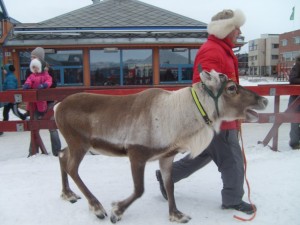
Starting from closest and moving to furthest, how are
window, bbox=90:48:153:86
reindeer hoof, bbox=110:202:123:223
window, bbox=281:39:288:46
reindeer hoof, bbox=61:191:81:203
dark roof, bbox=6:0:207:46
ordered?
reindeer hoof, bbox=110:202:123:223, reindeer hoof, bbox=61:191:81:203, dark roof, bbox=6:0:207:46, window, bbox=90:48:153:86, window, bbox=281:39:288:46

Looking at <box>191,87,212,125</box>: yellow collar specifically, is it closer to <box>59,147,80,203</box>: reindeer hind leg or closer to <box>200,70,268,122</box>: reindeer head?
<box>200,70,268,122</box>: reindeer head

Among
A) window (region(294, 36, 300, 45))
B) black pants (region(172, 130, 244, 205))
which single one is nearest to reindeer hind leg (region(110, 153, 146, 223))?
black pants (region(172, 130, 244, 205))

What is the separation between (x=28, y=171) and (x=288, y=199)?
340 centimetres

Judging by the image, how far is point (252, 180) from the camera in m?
4.31

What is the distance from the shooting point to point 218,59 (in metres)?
3.20

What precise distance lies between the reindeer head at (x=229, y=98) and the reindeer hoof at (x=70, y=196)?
1.80 meters

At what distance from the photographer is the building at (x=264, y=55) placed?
271ft

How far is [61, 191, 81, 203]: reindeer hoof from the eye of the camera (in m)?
3.65

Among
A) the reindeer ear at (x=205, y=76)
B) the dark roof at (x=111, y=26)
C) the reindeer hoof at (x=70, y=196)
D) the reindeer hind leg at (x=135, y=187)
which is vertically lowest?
the reindeer hoof at (x=70, y=196)

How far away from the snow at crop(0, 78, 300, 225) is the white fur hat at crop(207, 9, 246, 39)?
176cm

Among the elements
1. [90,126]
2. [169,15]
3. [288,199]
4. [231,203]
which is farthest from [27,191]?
[169,15]

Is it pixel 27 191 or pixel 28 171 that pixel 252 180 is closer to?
pixel 27 191

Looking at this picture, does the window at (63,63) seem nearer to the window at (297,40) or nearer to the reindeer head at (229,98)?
the reindeer head at (229,98)

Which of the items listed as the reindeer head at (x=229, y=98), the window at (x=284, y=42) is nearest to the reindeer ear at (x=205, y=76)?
the reindeer head at (x=229, y=98)
